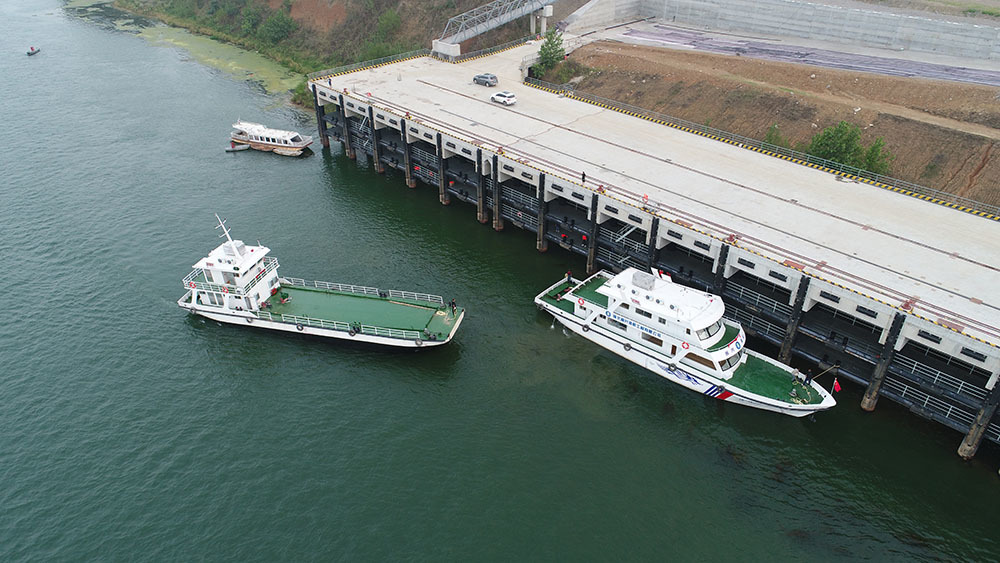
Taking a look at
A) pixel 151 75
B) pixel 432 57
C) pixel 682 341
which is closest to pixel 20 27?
pixel 151 75

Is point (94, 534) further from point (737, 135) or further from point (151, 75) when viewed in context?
point (151, 75)

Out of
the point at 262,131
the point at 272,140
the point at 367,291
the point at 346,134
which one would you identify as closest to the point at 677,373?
the point at 367,291

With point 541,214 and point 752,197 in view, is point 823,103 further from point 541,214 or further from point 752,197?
point 541,214

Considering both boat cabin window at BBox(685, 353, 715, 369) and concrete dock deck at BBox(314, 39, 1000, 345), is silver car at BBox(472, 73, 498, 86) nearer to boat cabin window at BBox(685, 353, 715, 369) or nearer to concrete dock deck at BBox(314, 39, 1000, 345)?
concrete dock deck at BBox(314, 39, 1000, 345)

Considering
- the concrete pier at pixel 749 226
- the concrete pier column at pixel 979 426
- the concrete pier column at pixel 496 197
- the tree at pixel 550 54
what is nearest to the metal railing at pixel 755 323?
the concrete pier at pixel 749 226

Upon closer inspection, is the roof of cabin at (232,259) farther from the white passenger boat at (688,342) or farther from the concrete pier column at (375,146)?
the concrete pier column at (375,146)

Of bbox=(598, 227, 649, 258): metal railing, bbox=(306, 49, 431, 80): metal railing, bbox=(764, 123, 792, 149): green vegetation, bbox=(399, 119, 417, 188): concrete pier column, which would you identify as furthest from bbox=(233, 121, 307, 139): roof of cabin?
bbox=(764, 123, 792, 149): green vegetation
